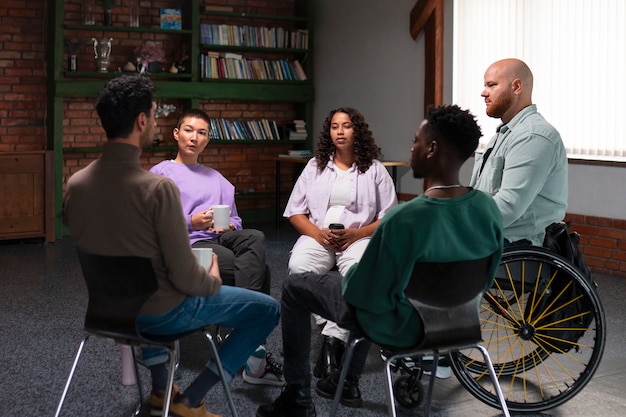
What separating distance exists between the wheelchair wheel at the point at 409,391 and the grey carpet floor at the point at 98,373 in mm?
38

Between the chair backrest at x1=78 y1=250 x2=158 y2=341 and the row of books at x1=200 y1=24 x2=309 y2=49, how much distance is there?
21.4ft

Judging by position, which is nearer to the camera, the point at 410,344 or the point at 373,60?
the point at 410,344

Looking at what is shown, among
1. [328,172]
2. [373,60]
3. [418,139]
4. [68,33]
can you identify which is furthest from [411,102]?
[418,139]

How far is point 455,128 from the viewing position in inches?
104

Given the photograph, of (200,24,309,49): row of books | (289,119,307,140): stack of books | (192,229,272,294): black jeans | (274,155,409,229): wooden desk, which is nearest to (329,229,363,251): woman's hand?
(192,229,272,294): black jeans

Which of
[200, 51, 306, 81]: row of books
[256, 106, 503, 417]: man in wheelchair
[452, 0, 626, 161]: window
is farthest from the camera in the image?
[200, 51, 306, 81]: row of books

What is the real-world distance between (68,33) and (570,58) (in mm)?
4692

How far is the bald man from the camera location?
339 cm

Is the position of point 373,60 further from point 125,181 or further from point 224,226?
point 125,181

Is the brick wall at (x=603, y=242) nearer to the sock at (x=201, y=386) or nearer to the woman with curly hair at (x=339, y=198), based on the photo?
the woman with curly hair at (x=339, y=198)

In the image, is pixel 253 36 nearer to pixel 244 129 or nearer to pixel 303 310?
pixel 244 129

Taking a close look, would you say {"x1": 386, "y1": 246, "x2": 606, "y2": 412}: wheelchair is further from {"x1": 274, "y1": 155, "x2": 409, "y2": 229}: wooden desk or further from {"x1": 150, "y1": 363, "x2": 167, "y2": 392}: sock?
{"x1": 274, "y1": 155, "x2": 409, "y2": 229}: wooden desk

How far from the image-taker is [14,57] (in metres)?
8.14

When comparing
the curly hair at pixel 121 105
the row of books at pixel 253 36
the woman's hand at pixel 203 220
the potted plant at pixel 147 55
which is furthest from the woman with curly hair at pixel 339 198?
the row of books at pixel 253 36
